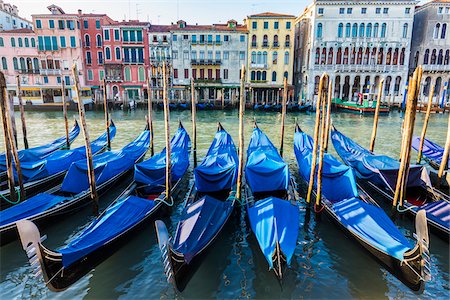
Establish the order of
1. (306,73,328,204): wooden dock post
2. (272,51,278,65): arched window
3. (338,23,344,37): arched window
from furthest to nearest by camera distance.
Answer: (272,51,278,65): arched window
(338,23,344,37): arched window
(306,73,328,204): wooden dock post

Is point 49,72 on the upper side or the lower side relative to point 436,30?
lower

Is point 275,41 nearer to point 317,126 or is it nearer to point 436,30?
point 436,30

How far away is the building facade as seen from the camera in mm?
30969

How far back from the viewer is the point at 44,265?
430 cm

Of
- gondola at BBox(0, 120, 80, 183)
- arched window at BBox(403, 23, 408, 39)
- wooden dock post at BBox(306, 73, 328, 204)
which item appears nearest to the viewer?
wooden dock post at BBox(306, 73, 328, 204)

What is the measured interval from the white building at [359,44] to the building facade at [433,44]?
226 cm

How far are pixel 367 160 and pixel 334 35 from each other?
2642 centimetres

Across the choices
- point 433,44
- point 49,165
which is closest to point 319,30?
point 433,44

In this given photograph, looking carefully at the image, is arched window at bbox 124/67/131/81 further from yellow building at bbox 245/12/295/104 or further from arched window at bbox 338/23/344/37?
arched window at bbox 338/23/344/37

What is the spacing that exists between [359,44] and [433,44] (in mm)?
7723

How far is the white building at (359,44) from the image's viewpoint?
3058cm

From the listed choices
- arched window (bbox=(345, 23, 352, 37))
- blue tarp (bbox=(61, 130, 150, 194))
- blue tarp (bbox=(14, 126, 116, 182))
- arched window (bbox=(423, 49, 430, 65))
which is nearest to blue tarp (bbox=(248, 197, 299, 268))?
blue tarp (bbox=(61, 130, 150, 194))

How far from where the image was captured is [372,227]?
562cm

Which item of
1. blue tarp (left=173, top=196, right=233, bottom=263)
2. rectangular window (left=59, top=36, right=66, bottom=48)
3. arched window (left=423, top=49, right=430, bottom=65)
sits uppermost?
rectangular window (left=59, top=36, right=66, bottom=48)
